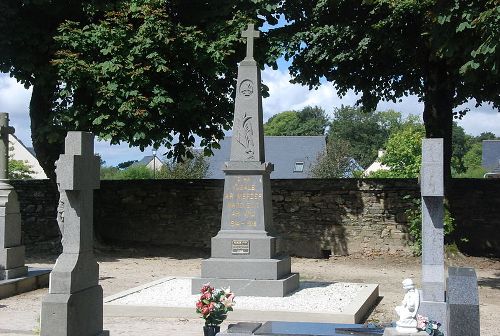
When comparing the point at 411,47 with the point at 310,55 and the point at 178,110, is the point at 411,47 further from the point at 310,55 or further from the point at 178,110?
the point at 178,110

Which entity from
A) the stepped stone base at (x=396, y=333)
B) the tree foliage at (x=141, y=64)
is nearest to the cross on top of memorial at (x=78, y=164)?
the stepped stone base at (x=396, y=333)

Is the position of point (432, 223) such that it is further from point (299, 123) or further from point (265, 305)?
point (299, 123)

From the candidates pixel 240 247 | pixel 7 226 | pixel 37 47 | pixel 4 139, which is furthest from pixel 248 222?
pixel 37 47

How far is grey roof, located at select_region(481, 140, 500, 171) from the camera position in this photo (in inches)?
2445

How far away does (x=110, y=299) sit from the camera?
1000 cm

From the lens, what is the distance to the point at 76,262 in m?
6.62

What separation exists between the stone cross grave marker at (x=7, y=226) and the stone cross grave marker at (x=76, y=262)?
510cm

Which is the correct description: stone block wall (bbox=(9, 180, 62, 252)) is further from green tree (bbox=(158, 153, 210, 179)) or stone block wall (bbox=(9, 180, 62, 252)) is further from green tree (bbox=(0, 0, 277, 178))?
green tree (bbox=(158, 153, 210, 179))

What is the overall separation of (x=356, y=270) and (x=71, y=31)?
908cm

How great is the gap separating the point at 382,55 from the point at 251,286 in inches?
338

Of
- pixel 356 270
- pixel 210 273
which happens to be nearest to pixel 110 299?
pixel 210 273

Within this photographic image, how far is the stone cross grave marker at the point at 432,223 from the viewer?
8195mm

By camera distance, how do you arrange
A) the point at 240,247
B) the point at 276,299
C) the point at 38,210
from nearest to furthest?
the point at 276,299
the point at 240,247
the point at 38,210

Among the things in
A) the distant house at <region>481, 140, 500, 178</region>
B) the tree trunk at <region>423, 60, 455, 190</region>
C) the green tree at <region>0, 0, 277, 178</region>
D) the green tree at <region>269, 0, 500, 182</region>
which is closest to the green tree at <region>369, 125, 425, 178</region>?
the green tree at <region>269, 0, 500, 182</region>
